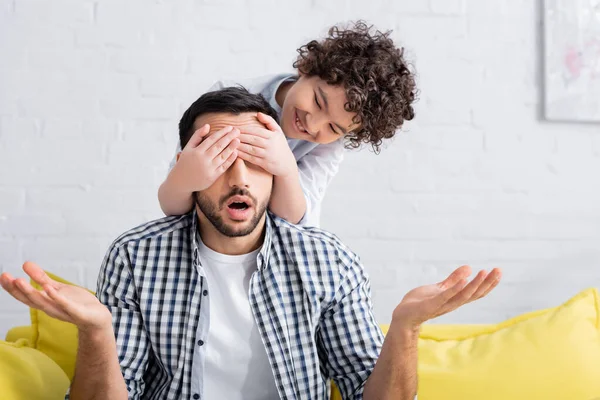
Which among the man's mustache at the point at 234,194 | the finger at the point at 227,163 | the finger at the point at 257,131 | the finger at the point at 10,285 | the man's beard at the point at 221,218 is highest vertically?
the finger at the point at 257,131

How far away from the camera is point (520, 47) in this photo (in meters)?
2.62

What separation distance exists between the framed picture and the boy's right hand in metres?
1.54

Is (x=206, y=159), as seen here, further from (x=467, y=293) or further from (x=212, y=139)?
(x=467, y=293)

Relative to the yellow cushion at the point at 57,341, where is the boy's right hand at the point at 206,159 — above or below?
above

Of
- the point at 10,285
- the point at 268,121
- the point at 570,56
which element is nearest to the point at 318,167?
the point at 268,121

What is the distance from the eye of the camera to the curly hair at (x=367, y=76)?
181cm

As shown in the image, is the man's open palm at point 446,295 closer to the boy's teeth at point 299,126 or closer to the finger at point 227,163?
the finger at point 227,163

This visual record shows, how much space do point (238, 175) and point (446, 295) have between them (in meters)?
0.51

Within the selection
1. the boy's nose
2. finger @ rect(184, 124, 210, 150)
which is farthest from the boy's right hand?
the boy's nose

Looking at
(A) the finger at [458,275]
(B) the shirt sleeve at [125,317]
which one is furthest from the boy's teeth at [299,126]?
(A) the finger at [458,275]

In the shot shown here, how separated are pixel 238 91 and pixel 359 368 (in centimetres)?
68

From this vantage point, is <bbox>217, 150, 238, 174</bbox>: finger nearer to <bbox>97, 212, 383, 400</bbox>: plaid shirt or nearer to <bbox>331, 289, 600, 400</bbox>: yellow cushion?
<bbox>97, 212, 383, 400</bbox>: plaid shirt

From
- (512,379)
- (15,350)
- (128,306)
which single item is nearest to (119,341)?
(128,306)

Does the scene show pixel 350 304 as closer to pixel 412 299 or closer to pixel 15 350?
pixel 412 299
